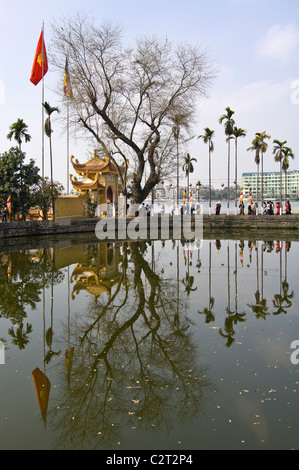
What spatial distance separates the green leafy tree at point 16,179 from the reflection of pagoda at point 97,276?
11252mm

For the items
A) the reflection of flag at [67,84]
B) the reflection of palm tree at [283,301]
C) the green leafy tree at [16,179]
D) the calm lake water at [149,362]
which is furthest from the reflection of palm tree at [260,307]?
the reflection of flag at [67,84]

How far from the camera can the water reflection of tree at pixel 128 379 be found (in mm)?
4519

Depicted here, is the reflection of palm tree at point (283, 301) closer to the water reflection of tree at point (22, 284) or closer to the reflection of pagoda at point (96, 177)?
the water reflection of tree at point (22, 284)

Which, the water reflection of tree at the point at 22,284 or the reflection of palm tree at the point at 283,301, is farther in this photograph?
the reflection of palm tree at the point at 283,301

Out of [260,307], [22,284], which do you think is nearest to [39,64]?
[22,284]

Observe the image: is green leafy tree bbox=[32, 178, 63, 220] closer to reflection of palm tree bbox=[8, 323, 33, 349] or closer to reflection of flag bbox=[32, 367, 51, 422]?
reflection of palm tree bbox=[8, 323, 33, 349]

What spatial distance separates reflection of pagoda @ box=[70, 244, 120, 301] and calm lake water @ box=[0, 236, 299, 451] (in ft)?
0.31

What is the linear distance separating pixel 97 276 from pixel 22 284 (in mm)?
2454

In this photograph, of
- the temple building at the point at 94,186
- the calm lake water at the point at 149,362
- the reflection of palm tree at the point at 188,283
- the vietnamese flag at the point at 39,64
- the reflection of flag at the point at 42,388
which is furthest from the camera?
the temple building at the point at 94,186

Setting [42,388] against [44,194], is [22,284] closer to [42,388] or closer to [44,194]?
[42,388]

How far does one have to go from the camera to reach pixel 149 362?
6172mm

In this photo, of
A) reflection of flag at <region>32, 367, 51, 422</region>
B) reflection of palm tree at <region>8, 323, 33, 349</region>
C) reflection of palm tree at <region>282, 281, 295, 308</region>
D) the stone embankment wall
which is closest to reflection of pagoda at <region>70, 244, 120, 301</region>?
reflection of palm tree at <region>8, 323, 33, 349</region>

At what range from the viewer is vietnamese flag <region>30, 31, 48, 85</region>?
2533 cm

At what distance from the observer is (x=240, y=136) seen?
43.2 meters
